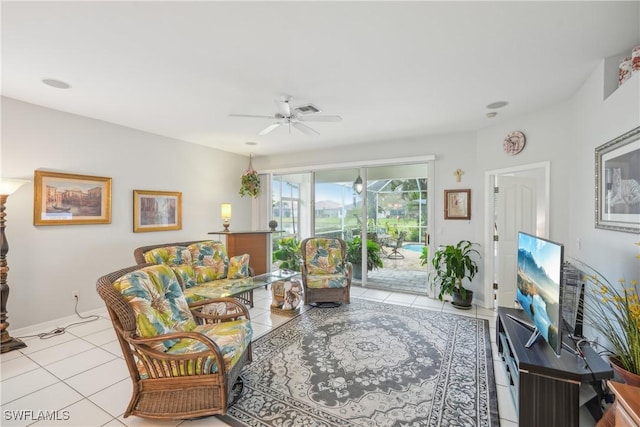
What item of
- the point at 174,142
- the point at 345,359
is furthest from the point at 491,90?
the point at 174,142

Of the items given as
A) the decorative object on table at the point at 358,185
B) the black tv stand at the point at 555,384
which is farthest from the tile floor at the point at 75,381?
the decorative object on table at the point at 358,185

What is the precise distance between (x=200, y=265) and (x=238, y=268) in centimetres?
52

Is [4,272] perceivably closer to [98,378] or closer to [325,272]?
[98,378]

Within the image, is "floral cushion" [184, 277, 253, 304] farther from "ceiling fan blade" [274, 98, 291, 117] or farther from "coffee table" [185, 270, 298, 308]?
"ceiling fan blade" [274, 98, 291, 117]

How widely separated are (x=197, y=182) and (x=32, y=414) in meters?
3.85

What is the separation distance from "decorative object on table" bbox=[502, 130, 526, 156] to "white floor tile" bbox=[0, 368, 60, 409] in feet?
17.9

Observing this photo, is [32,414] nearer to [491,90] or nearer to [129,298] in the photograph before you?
[129,298]

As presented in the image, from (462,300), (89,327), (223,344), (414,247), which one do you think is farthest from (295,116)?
(89,327)

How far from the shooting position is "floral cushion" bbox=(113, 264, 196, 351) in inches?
73.9

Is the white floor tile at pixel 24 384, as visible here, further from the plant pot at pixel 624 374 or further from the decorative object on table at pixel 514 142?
the decorative object on table at pixel 514 142

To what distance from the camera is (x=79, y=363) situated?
2.63m

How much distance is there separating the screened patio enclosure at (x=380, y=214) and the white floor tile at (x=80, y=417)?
13.5ft

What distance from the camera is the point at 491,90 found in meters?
2.94

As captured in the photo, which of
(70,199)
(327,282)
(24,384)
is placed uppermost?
(70,199)
